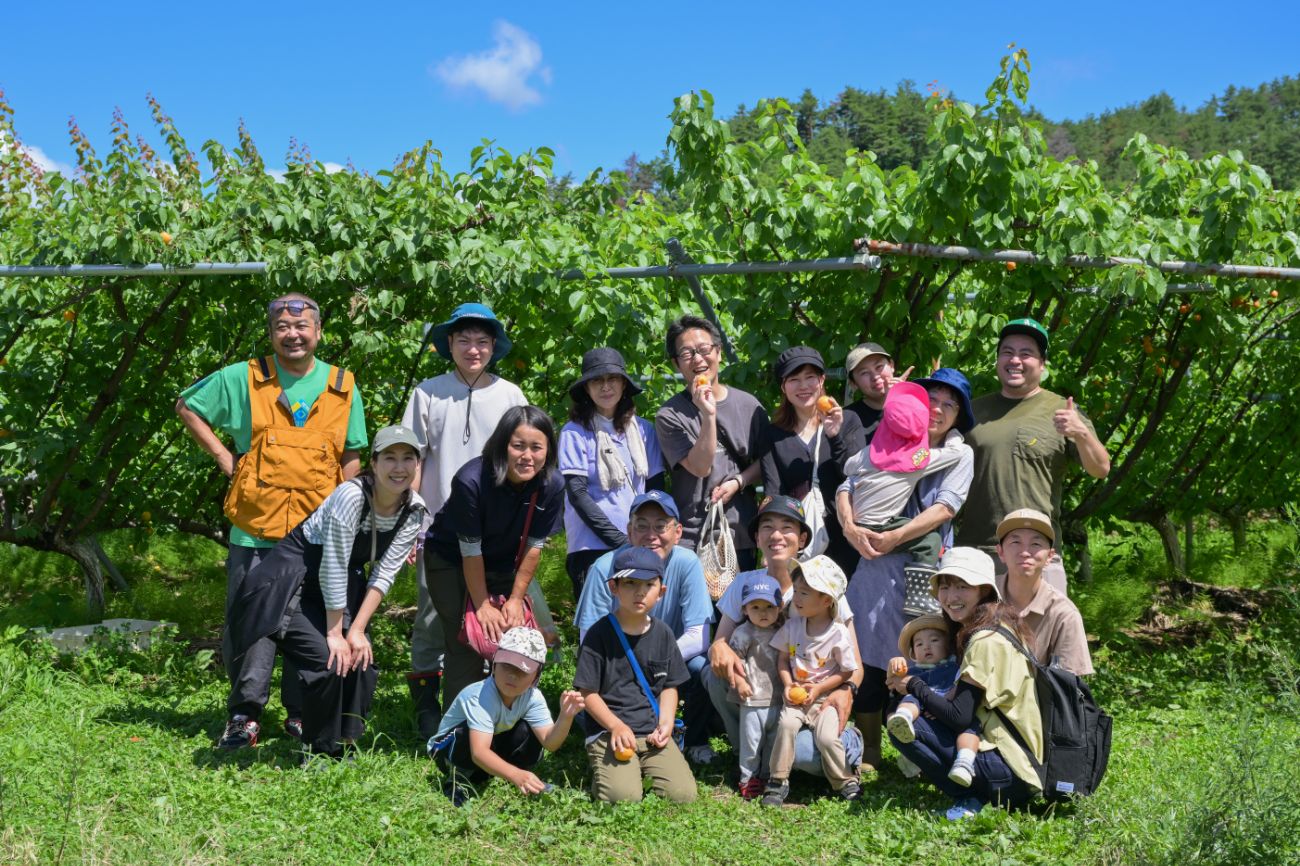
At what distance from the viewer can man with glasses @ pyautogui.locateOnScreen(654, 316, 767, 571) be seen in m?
4.65

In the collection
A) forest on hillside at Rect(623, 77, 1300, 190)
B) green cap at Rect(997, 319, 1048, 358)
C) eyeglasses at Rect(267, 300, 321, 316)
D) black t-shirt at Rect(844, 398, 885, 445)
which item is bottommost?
black t-shirt at Rect(844, 398, 885, 445)

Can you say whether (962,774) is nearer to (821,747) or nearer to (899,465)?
(821,747)

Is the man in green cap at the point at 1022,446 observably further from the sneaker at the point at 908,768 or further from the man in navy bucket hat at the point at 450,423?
the man in navy bucket hat at the point at 450,423

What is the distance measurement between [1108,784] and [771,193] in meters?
2.78

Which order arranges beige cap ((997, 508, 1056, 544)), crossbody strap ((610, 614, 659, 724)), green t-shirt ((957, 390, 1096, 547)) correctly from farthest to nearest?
1. green t-shirt ((957, 390, 1096, 547))
2. crossbody strap ((610, 614, 659, 724))
3. beige cap ((997, 508, 1056, 544))

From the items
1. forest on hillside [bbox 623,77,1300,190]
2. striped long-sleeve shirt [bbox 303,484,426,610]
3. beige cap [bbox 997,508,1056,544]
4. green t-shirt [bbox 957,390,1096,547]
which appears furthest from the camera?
forest on hillside [bbox 623,77,1300,190]

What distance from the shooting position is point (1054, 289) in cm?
546

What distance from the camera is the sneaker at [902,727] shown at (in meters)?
4.04

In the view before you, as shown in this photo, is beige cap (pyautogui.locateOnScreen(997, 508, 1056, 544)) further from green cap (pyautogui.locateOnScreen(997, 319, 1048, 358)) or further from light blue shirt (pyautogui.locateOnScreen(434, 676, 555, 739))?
light blue shirt (pyautogui.locateOnScreen(434, 676, 555, 739))

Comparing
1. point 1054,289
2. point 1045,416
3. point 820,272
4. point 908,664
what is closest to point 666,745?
point 908,664

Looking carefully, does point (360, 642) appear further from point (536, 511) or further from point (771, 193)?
point (771, 193)

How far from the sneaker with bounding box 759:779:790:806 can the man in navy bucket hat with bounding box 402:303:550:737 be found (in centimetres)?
112

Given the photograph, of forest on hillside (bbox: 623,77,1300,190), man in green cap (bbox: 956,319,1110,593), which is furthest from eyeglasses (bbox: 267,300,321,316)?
forest on hillside (bbox: 623,77,1300,190)

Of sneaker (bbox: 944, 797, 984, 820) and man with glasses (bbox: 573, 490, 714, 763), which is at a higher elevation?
man with glasses (bbox: 573, 490, 714, 763)
